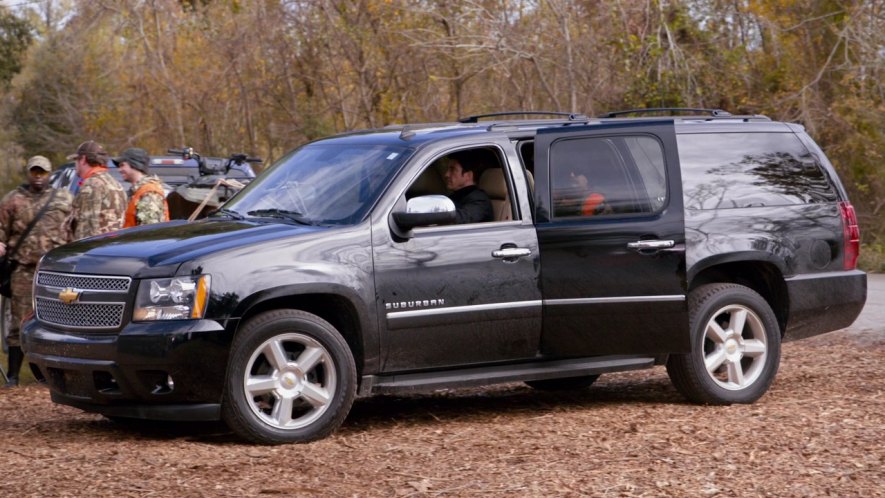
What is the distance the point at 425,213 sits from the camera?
25.0 feet

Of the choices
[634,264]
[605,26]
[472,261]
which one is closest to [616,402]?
[634,264]

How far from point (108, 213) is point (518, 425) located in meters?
4.08

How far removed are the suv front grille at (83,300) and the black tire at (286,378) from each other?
2.14 ft

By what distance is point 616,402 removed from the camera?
8.95 m

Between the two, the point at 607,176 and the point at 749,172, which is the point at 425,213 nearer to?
the point at 607,176

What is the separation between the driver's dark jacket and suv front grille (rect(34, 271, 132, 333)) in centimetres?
204

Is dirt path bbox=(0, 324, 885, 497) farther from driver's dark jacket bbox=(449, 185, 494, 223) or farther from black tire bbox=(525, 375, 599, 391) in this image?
driver's dark jacket bbox=(449, 185, 494, 223)

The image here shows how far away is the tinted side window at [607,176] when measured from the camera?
27.2 feet

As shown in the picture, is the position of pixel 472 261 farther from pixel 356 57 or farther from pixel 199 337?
pixel 356 57

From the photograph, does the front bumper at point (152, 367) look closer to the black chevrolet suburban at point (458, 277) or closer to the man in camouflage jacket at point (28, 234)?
the black chevrolet suburban at point (458, 277)

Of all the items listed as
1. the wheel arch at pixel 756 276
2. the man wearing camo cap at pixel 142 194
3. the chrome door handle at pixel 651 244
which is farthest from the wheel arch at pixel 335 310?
the man wearing camo cap at pixel 142 194

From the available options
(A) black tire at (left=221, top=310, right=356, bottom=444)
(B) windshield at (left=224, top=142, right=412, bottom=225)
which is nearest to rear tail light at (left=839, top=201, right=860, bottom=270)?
(B) windshield at (left=224, top=142, right=412, bottom=225)

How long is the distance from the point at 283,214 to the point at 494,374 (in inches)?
59.8

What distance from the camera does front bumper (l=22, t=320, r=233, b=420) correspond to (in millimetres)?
7004
